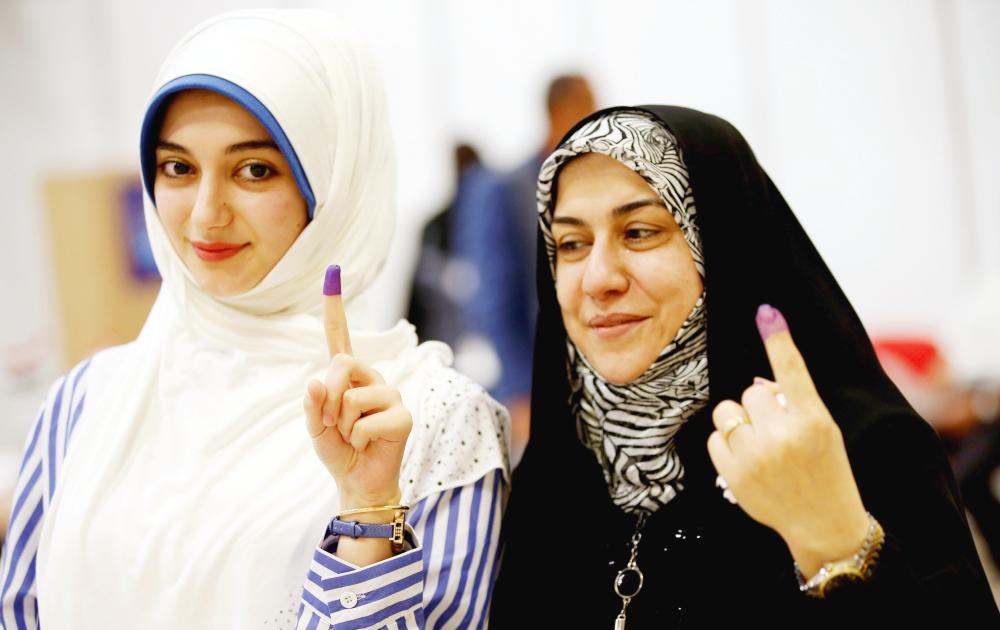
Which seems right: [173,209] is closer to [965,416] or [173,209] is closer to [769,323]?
[769,323]

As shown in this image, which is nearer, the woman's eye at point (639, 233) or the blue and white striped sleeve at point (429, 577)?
the blue and white striped sleeve at point (429, 577)

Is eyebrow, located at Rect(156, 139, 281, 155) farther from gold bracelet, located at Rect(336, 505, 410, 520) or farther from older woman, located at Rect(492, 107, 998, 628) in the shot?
gold bracelet, located at Rect(336, 505, 410, 520)

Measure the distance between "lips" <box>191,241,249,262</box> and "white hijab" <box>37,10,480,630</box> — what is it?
61mm

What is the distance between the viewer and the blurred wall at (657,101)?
516 centimetres

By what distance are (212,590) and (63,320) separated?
4.62m

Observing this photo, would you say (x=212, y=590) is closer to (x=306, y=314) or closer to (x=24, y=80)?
(x=306, y=314)

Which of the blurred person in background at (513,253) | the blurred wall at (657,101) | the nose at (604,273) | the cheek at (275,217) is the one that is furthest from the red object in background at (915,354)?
the cheek at (275,217)

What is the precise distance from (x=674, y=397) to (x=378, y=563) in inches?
18.4

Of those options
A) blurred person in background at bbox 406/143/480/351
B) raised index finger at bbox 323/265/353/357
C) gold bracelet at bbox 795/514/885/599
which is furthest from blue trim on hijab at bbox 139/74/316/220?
blurred person in background at bbox 406/143/480/351

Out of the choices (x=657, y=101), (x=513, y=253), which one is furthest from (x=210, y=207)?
(x=657, y=101)

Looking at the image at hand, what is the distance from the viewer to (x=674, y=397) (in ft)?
4.77

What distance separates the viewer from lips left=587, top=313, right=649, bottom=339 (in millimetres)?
1418

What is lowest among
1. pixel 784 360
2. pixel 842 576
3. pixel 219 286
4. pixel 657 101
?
pixel 842 576

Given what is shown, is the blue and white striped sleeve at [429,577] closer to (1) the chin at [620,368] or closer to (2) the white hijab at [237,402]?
(2) the white hijab at [237,402]
